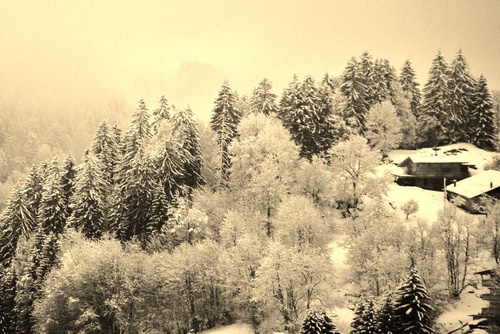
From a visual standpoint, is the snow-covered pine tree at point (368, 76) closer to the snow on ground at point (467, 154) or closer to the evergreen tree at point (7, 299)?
the snow on ground at point (467, 154)

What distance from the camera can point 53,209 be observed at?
56219 millimetres

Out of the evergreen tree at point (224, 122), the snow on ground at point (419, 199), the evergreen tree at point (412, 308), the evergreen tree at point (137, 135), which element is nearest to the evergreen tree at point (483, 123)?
the snow on ground at point (419, 199)

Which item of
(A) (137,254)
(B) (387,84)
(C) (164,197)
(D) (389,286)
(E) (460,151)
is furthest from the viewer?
(B) (387,84)

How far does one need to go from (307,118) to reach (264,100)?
8.61 metres

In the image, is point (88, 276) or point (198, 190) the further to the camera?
point (198, 190)

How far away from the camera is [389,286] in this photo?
3684 centimetres

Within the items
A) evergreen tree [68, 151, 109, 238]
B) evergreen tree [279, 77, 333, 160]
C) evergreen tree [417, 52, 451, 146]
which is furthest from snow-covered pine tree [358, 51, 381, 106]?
evergreen tree [68, 151, 109, 238]

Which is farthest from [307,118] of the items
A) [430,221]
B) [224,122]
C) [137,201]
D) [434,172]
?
[137,201]

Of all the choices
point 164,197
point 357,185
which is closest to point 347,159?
point 357,185

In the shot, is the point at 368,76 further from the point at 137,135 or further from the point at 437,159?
the point at 137,135

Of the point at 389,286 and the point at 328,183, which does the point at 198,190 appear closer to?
the point at 328,183

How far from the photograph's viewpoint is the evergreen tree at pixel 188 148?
55341mm

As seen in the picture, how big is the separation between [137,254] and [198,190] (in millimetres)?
12990

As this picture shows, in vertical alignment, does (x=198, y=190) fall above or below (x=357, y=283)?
above
